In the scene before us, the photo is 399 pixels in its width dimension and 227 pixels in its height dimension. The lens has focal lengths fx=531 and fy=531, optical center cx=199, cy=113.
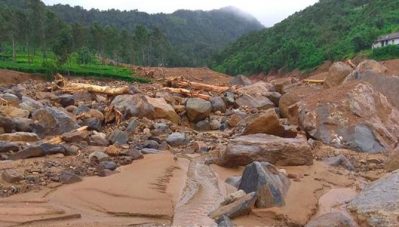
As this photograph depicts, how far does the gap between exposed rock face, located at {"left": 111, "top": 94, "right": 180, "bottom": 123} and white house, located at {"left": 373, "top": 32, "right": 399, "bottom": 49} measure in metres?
48.2

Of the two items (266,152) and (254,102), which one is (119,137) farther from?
(254,102)

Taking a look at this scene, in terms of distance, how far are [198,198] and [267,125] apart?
4.41 metres

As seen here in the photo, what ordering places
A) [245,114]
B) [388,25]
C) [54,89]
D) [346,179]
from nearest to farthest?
[346,179] < [245,114] < [54,89] < [388,25]

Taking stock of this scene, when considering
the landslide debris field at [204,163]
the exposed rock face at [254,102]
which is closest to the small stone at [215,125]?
the landslide debris field at [204,163]

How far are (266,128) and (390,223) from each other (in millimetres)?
6004

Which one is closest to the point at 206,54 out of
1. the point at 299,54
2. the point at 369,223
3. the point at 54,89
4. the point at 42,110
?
the point at 299,54

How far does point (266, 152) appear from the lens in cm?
1080

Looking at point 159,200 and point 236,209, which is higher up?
point 236,209

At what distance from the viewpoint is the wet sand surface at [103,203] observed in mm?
7055

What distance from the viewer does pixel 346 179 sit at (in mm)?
10344

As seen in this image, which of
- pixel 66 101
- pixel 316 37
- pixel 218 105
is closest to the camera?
pixel 218 105

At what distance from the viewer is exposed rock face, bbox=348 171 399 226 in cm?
700

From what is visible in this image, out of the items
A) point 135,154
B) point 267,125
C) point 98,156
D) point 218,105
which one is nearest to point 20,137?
point 98,156

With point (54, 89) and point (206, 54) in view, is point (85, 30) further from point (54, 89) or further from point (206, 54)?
point (206, 54)
